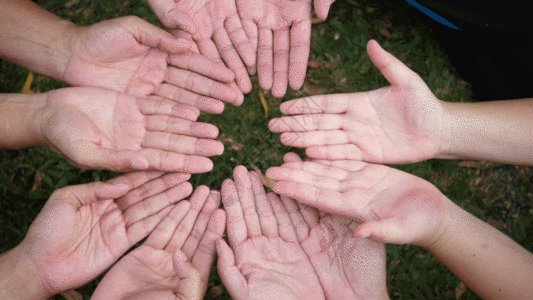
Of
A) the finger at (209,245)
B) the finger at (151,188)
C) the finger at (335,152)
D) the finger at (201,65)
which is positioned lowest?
the finger at (209,245)

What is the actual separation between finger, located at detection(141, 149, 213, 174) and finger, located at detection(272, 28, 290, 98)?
0.78 meters

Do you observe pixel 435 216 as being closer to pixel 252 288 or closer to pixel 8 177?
pixel 252 288

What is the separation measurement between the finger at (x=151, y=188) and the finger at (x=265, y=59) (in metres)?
0.93

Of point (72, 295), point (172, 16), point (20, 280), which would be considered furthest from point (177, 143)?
point (72, 295)

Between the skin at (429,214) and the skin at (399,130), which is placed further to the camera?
the skin at (399,130)

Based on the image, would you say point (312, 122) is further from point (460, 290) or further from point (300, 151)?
point (460, 290)

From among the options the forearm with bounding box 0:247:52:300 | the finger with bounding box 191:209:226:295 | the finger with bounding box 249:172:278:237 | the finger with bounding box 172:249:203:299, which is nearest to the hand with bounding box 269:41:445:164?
the finger with bounding box 249:172:278:237

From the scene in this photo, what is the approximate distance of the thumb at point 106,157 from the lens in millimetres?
2156

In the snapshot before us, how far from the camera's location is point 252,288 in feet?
6.61

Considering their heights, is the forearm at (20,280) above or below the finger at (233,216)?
below

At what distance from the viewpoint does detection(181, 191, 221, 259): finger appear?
2383 mm

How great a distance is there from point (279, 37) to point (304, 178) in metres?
1.14

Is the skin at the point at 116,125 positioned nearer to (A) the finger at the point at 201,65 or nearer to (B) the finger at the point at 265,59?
(A) the finger at the point at 201,65

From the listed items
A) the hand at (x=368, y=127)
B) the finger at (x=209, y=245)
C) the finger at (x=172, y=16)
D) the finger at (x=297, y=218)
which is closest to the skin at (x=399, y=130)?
the hand at (x=368, y=127)
